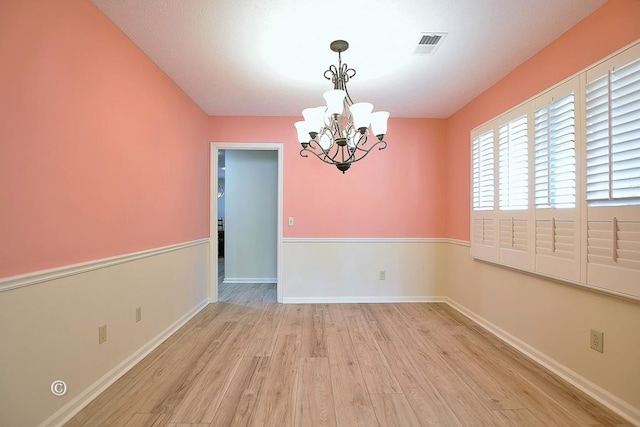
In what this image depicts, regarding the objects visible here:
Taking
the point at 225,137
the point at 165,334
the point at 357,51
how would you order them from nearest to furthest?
the point at 357,51, the point at 165,334, the point at 225,137

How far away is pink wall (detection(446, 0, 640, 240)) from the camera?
1704 mm

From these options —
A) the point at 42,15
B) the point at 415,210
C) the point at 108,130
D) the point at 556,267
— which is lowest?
the point at 556,267

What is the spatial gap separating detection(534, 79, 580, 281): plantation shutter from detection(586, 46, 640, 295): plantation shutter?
0.12 meters

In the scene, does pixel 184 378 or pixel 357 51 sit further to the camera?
pixel 357 51

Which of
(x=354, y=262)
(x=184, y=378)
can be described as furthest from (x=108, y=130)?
(x=354, y=262)

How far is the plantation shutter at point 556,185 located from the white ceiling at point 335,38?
0.55 m

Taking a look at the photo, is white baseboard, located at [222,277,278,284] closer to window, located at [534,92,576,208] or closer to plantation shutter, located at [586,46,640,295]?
window, located at [534,92,576,208]

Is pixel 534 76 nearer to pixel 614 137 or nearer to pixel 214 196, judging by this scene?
pixel 614 137

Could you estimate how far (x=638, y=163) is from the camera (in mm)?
1521

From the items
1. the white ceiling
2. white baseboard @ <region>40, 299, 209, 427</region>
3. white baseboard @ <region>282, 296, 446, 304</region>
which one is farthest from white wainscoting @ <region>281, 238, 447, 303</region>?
the white ceiling

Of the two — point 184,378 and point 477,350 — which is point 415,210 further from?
point 184,378

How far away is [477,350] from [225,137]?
12.4ft
